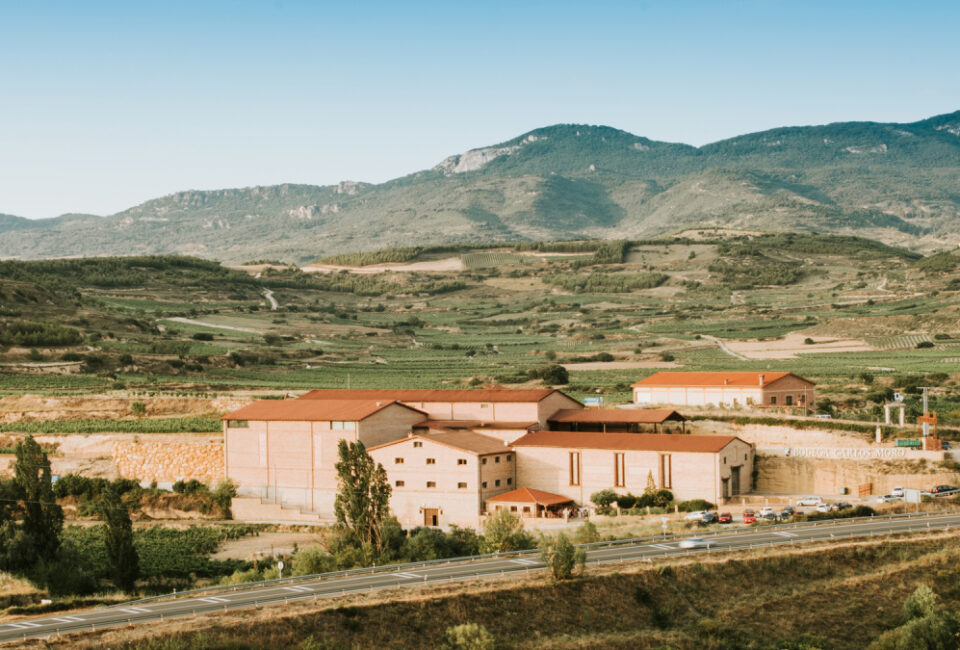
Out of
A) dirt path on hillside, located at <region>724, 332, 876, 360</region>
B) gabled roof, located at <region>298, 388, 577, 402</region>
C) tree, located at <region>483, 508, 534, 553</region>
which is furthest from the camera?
dirt path on hillside, located at <region>724, 332, 876, 360</region>

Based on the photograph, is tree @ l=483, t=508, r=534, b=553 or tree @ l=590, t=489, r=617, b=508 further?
tree @ l=590, t=489, r=617, b=508

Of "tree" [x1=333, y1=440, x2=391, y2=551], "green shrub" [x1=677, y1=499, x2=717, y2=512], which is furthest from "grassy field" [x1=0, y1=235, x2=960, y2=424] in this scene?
"tree" [x1=333, y1=440, x2=391, y2=551]

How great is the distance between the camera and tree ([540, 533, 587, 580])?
36688 mm

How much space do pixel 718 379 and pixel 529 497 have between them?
20698mm

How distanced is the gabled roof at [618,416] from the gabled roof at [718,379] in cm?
709

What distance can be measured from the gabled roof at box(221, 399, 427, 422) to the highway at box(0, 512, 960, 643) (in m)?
17.7

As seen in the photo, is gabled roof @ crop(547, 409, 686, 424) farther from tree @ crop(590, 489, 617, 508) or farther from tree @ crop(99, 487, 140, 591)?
tree @ crop(99, 487, 140, 591)

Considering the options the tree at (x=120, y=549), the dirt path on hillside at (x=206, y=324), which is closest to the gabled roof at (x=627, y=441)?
the tree at (x=120, y=549)

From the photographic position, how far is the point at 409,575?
127 ft

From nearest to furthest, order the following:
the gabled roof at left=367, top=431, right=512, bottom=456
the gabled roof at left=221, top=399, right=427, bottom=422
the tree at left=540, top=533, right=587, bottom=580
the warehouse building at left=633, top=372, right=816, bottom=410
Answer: the tree at left=540, top=533, right=587, bottom=580
the gabled roof at left=367, top=431, right=512, bottom=456
the gabled roof at left=221, top=399, right=427, bottom=422
the warehouse building at left=633, top=372, right=816, bottom=410

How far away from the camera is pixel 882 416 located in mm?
63969

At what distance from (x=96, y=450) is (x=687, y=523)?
36534 millimetres

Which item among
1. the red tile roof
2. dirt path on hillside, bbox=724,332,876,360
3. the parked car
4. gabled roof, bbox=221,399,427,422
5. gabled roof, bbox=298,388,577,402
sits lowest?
the parked car

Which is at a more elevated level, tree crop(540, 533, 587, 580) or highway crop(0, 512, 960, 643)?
tree crop(540, 533, 587, 580)
